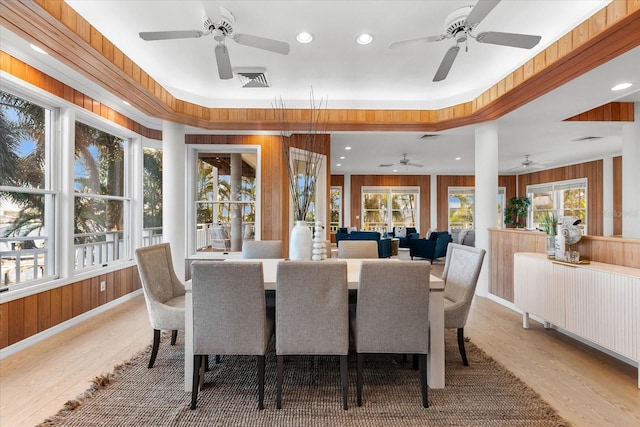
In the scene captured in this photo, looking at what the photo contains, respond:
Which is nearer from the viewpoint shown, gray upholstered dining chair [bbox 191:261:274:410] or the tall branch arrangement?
gray upholstered dining chair [bbox 191:261:274:410]

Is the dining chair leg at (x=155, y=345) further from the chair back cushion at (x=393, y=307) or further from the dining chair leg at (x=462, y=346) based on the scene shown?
the dining chair leg at (x=462, y=346)

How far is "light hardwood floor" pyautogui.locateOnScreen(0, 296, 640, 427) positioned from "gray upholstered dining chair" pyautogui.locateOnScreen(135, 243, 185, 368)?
0.56 m

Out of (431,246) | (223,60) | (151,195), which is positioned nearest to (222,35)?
(223,60)

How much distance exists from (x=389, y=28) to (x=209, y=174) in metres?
3.44

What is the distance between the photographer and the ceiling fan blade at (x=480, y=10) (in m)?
1.95

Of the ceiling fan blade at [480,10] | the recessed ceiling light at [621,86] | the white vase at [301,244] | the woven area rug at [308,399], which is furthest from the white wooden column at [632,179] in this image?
the white vase at [301,244]

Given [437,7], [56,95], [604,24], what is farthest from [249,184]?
[604,24]

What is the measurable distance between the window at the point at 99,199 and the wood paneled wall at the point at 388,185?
23.8ft

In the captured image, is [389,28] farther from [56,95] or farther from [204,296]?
[56,95]

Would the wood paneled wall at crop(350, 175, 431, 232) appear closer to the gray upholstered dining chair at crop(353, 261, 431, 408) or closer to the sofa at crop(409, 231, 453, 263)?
the sofa at crop(409, 231, 453, 263)

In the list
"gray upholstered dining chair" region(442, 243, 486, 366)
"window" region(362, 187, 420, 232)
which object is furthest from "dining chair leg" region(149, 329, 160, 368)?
"window" region(362, 187, 420, 232)

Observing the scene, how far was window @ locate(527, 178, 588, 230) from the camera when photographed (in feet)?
27.2

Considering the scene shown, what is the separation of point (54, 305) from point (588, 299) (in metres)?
4.70

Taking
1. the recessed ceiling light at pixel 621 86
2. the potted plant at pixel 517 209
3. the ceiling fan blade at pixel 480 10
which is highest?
the ceiling fan blade at pixel 480 10
